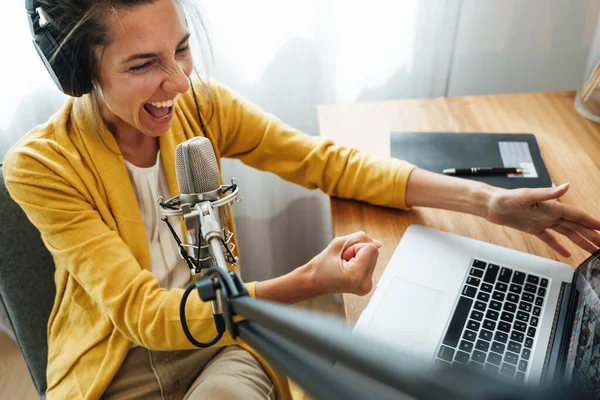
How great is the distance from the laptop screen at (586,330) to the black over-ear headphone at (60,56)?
2.66 ft

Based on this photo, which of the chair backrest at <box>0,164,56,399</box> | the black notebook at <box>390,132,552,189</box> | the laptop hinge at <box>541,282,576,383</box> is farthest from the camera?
the black notebook at <box>390,132,552,189</box>

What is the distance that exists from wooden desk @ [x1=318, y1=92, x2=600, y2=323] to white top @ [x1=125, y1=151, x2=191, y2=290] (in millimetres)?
336

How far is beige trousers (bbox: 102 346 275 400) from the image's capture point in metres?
0.94

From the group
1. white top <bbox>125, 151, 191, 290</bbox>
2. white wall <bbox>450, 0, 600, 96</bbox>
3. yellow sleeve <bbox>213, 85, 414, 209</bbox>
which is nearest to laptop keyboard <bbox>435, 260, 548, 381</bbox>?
yellow sleeve <bbox>213, 85, 414, 209</bbox>

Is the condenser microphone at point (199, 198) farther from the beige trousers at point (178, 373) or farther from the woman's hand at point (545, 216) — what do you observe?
the woman's hand at point (545, 216)

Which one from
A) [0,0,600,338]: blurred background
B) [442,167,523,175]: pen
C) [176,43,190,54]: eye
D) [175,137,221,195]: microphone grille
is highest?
[176,43,190,54]: eye

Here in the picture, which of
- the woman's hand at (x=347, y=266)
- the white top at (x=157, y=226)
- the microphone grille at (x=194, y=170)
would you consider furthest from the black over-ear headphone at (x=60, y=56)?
the woman's hand at (x=347, y=266)

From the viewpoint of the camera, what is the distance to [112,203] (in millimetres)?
933

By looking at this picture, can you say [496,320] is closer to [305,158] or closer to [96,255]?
[305,158]

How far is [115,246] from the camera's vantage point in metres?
0.86

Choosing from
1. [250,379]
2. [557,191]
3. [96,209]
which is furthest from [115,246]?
[557,191]

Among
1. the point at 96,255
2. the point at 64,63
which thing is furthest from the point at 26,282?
the point at 64,63

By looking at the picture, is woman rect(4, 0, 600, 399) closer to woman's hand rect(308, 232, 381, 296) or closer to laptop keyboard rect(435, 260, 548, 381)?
woman's hand rect(308, 232, 381, 296)

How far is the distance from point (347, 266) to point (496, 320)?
237 mm
